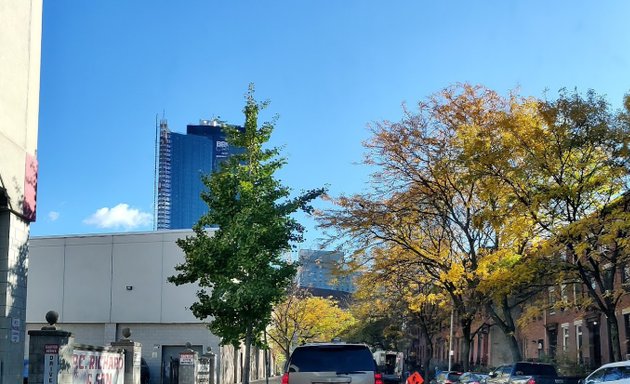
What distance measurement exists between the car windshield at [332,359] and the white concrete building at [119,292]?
3435 cm

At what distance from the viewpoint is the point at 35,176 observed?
54.2 feet

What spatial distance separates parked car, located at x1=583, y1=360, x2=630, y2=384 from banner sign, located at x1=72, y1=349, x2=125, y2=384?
1269cm

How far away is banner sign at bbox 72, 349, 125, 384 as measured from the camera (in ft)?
56.4

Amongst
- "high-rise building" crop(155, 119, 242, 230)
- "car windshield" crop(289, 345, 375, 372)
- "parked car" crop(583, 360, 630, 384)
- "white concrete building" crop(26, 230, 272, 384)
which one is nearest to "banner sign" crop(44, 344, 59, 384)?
"car windshield" crop(289, 345, 375, 372)

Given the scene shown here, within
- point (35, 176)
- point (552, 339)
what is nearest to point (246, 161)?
point (35, 176)

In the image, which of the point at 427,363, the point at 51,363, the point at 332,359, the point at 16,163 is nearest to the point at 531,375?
the point at 332,359

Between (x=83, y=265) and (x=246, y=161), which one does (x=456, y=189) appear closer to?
(x=246, y=161)

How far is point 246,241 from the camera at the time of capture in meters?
22.2

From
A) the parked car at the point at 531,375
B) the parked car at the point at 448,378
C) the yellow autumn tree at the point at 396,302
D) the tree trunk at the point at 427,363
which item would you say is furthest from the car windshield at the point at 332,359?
the tree trunk at the point at 427,363

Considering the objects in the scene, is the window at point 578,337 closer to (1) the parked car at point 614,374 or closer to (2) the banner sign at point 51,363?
(1) the parked car at point 614,374

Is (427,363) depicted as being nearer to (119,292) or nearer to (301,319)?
(301,319)

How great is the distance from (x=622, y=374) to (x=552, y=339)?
1326 inches

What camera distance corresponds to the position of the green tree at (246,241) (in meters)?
22.2

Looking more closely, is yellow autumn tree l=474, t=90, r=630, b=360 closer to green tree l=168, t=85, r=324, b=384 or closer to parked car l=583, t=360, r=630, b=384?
parked car l=583, t=360, r=630, b=384
